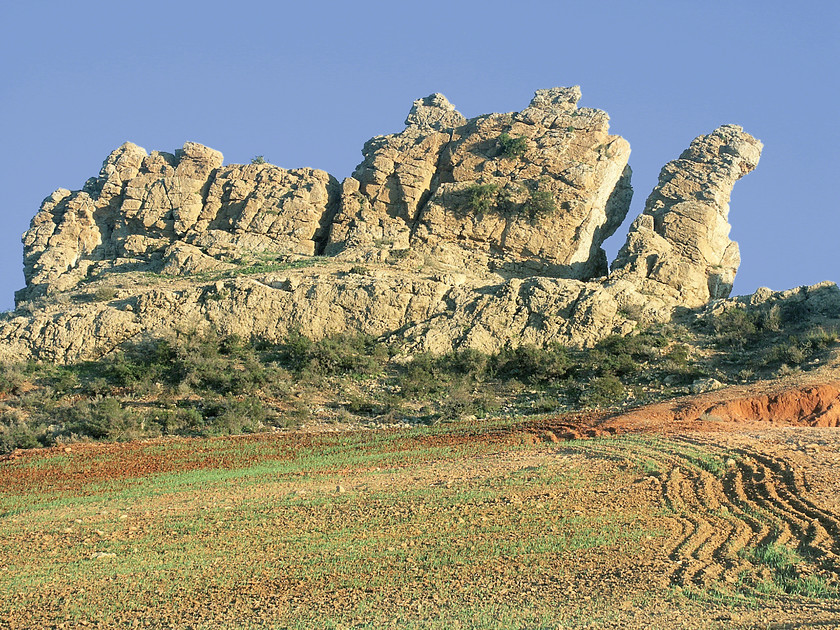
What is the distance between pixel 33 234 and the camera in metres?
40.6

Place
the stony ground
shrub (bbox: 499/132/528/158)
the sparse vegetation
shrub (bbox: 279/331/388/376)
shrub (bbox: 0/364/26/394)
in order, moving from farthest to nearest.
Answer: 1. shrub (bbox: 499/132/528/158)
2. shrub (bbox: 279/331/388/376)
3. shrub (bbox: 0/364/26/394)
4. the sparse vegetation
5. the stony ground

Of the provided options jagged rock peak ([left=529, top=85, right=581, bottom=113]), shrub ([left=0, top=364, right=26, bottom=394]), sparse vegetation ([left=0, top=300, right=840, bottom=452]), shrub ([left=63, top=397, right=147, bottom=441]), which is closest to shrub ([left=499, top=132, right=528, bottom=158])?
jagged rock peak ([left=529, top=85, right=581, bottom=113])

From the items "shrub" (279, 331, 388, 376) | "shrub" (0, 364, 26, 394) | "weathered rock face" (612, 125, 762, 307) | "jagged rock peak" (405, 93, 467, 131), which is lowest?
"shrub" (0, 364, 26, 394)

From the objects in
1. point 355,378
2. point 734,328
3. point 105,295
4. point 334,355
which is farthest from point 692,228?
point 105,295

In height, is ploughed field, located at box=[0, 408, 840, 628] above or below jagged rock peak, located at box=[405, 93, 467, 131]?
below

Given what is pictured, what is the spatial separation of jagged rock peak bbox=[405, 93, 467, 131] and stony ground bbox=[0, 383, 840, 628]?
2860 cm

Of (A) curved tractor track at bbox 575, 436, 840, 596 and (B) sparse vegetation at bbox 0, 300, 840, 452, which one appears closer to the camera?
(A) curved tractor track at bbox 575, 436, 840, 596

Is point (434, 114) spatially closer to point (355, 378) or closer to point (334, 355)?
point (334, 355)

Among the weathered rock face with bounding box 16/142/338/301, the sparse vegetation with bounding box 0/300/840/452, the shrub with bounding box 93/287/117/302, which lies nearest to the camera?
the sparse vegetation with bounding box 0/300/840/452

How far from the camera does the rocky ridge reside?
31047mm

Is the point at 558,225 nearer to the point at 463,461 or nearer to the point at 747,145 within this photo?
the point at 747,145

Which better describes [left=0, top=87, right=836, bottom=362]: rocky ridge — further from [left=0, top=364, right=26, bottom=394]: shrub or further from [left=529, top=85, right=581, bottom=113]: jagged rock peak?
[left=0, top=364, right=26, bottom=394]: shrub

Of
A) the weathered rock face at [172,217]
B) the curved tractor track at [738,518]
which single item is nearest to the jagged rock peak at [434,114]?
the weathered rock face at [172,217]

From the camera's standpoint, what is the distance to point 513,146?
38.1 metres
